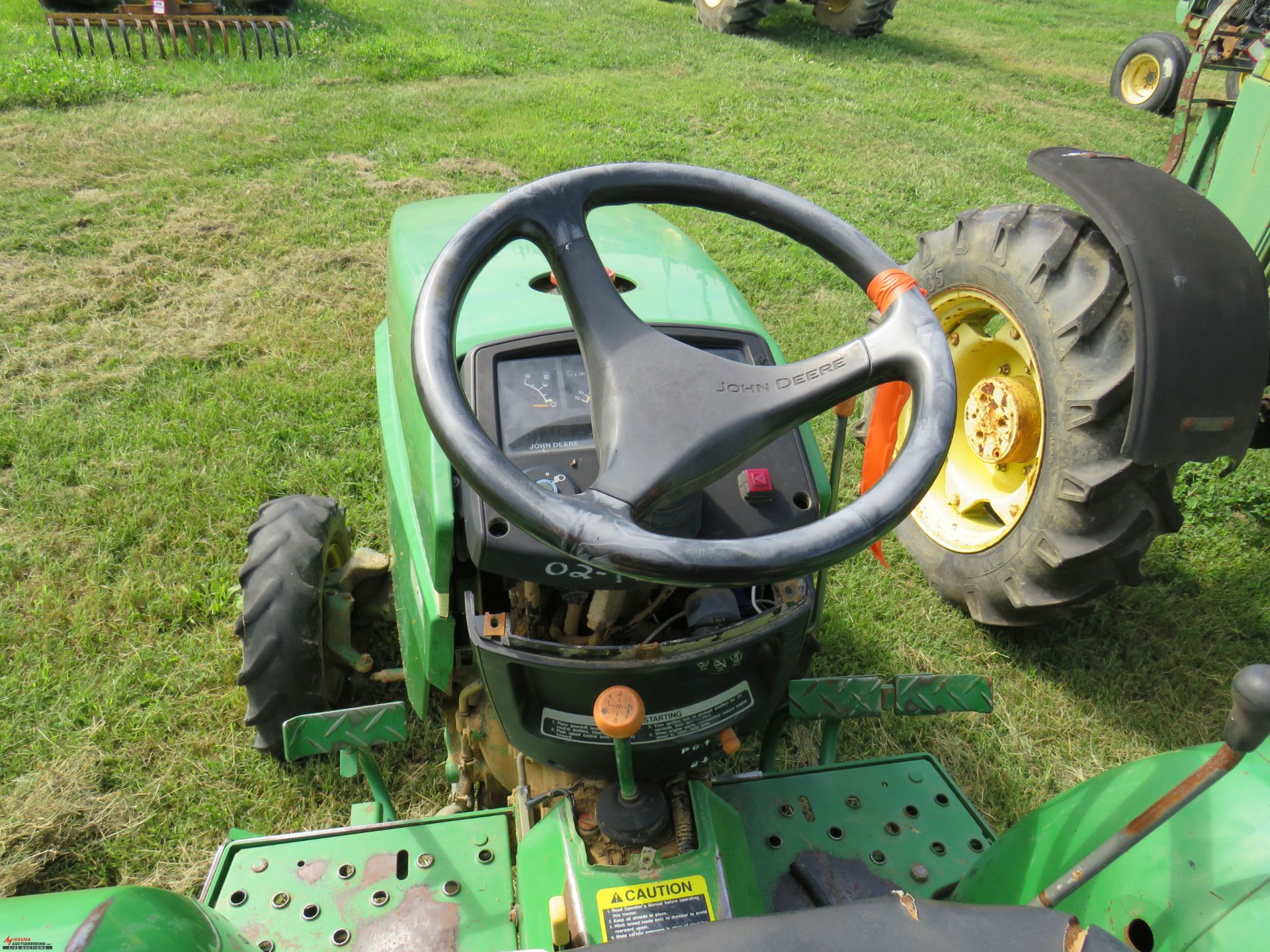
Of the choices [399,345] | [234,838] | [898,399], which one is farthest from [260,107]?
[898,399]

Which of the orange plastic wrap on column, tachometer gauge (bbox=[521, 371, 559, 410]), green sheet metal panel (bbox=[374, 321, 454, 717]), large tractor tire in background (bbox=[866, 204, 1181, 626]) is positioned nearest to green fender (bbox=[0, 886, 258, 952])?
green sheet metal panel (bbox=[374, 321, 454, 717])

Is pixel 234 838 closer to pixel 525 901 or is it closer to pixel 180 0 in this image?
pixel 525 901

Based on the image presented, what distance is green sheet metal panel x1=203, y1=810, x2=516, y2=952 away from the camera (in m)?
1.45

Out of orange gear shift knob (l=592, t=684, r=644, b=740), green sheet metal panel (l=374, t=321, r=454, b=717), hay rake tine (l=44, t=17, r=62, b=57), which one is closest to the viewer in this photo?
orange gear shift knob (l=592, t=684, r=644, b=740)

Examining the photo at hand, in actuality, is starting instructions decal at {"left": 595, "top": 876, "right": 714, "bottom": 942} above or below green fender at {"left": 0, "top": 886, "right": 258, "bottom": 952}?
below

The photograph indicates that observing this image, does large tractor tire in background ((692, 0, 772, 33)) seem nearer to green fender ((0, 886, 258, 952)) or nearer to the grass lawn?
the grass lawn

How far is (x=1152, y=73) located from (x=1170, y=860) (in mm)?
9663

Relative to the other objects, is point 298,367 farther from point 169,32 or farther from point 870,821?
point 169,32

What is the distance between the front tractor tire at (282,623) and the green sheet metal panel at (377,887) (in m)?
0.45

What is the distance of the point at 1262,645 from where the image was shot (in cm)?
264

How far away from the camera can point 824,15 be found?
9.63 metres

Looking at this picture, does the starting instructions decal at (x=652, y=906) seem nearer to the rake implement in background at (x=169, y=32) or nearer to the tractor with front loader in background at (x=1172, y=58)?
A: the tractor with front loader in background at (x=1172, y=58)

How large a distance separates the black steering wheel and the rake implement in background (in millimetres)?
6868

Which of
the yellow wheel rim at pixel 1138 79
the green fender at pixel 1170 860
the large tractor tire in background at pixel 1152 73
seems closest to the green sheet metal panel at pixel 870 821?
the green fender at pixel 1170 860
